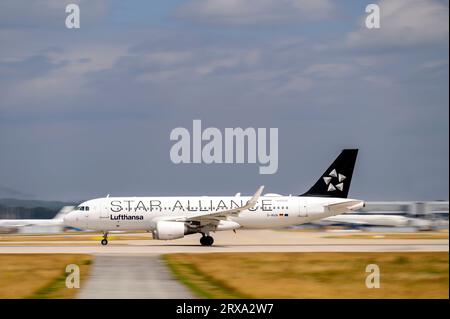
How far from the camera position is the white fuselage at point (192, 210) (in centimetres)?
4906

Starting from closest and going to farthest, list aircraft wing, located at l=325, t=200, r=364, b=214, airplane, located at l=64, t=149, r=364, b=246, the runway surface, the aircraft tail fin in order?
the runway surface
airplane, located at l=64, t=149, r=364, b=246
aircraft wing, located at l=325, t=200, r=364, b=214
the aircraft tail fin

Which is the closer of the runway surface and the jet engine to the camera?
the runway surface

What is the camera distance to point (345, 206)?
49.7 metres

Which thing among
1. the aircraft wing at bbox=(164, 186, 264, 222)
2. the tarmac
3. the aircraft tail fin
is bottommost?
the tarmac

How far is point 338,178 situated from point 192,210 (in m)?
9.68

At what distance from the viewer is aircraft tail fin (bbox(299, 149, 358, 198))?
51.5 m

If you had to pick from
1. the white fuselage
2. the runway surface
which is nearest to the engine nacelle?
the white fuselage

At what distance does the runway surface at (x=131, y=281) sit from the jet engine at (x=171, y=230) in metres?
9.74

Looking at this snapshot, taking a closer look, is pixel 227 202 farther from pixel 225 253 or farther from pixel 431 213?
pixel 431 213

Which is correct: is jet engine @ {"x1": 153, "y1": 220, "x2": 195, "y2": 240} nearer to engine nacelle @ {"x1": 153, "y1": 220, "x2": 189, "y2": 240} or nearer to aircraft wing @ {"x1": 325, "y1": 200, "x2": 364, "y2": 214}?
engine nacelle @ {"x1": 153, "y1": 220, "x2": 189, "y2": 240}

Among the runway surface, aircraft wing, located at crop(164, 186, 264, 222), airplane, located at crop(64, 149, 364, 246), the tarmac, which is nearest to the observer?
the runway surface

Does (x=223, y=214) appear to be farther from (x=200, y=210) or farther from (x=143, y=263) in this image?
(x=143, y=263)

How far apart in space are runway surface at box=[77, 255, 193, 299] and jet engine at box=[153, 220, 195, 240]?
9.74 metres

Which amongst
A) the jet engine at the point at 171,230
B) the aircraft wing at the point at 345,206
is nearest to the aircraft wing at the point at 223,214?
the jet engine at the point at 171,230
